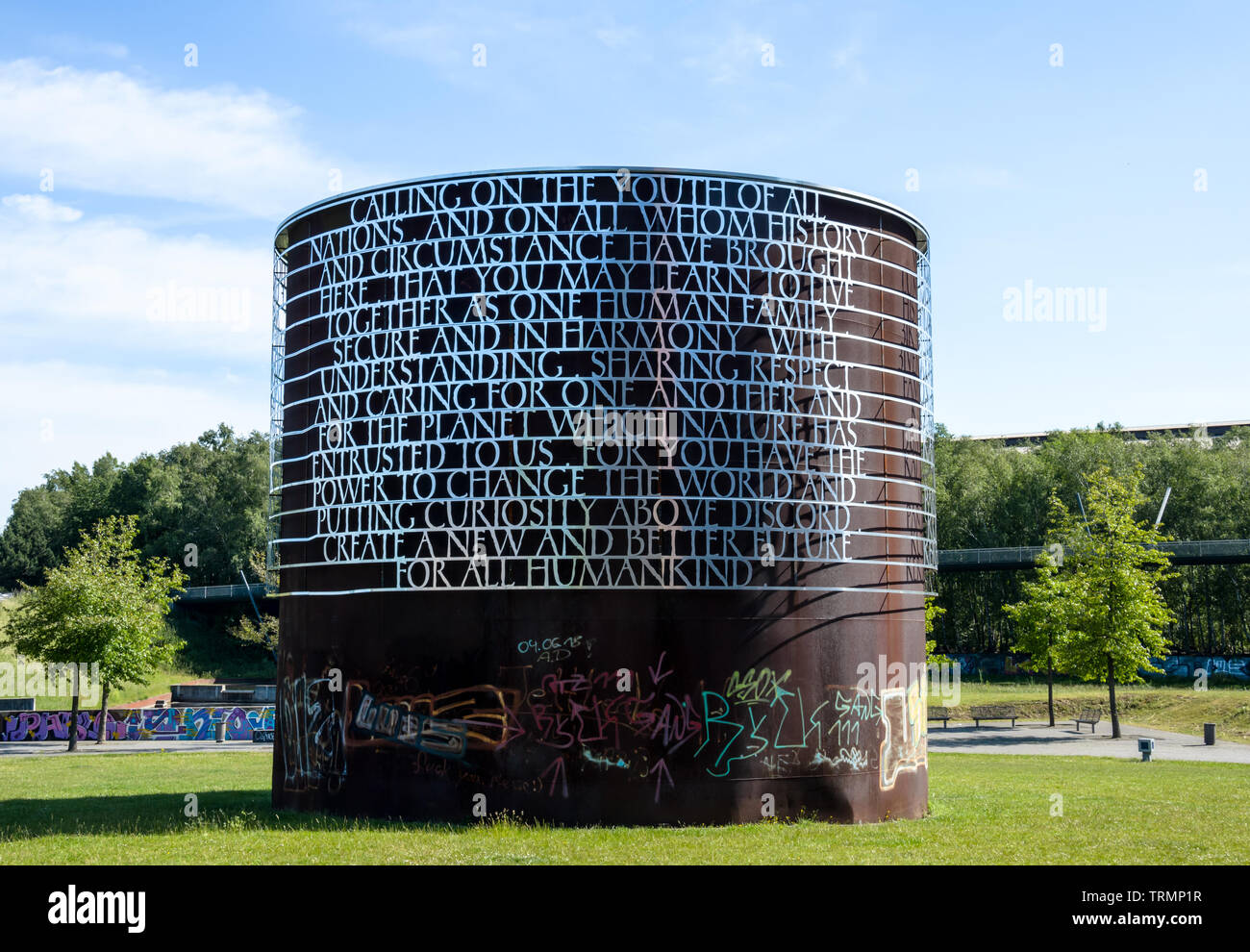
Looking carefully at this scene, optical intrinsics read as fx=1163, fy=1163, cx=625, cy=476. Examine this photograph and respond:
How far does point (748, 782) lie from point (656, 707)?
216cm

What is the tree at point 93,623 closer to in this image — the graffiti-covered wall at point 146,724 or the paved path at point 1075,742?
the graffiti-covered wall at point 146,724

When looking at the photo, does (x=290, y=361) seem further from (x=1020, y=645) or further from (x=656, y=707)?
(x=1020, y=645)

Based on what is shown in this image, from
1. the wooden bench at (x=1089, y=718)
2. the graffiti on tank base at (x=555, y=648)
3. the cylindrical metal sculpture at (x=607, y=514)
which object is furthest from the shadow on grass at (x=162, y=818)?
the wooden bench at (x=1089, y=718)

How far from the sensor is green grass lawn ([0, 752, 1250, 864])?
17.4 meters

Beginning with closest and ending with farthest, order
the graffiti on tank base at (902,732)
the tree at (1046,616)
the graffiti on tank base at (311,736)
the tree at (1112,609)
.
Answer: the graffiti on tank base at (311,736)
the graffiti on tank base at (902,732)
the tree at (1112,609)
the tree at (1046,616)

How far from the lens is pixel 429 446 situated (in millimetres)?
21859

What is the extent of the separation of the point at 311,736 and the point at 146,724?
3479cm

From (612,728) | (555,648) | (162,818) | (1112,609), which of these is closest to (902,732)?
(612,728)

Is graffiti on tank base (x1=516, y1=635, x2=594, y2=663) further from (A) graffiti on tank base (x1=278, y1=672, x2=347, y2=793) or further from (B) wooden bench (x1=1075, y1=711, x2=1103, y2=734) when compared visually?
(B) wooden bench (x1=1075, y1=711, x2=1103, y2=734)

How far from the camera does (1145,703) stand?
195 ft

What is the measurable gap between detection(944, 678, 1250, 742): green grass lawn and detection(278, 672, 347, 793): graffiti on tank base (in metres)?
39.6

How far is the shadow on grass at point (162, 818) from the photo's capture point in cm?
2073

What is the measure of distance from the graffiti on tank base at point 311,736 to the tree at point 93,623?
95.8 ft
